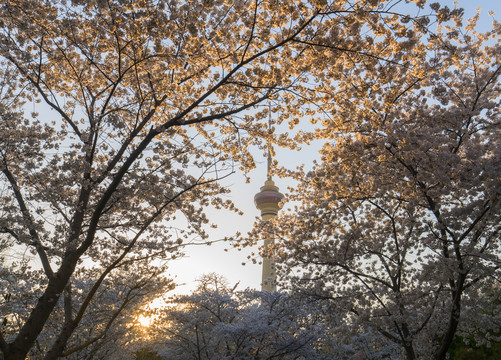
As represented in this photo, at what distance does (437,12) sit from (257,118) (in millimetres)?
4799

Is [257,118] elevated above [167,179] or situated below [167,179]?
above

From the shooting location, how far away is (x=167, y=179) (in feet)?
29.4

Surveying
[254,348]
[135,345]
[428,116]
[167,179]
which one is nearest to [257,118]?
[167,179]

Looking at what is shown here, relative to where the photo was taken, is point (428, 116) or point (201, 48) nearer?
point (201, 48)

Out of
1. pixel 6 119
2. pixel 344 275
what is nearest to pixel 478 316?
pixel 344 275

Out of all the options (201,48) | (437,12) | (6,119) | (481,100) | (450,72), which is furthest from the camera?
(450,72)

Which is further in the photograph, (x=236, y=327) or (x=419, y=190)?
(x=236, y=327)

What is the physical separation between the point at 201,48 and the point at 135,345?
655 inches

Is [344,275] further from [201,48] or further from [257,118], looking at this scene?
[201,48]

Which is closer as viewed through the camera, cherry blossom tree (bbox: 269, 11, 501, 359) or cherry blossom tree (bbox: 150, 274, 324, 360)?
cherry blossom tree (bbox: 269, 11, 501, 359)

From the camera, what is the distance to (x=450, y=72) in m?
9.11

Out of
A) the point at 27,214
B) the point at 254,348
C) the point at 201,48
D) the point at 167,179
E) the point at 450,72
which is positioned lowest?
the point at 254,348

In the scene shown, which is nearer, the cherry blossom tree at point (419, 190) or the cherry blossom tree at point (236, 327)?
the cherry blossom tree at point (419, 190)

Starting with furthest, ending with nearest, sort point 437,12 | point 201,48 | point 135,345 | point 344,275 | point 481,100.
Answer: point 135,345
point 344,275
point 481,100
point 201,48
point 437,12
